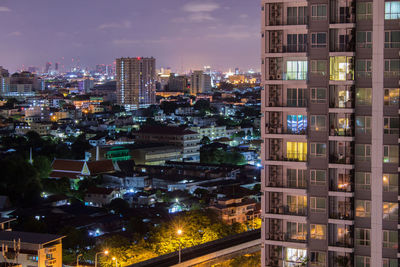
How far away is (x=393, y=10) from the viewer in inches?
202

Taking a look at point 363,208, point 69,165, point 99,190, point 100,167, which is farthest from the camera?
point 69,165

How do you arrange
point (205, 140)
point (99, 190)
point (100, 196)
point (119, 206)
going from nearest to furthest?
point (119, 206) → point (100, 196) → point (99, 190) → point (205, 140)

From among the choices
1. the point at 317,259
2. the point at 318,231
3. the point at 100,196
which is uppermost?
the point at 318,231

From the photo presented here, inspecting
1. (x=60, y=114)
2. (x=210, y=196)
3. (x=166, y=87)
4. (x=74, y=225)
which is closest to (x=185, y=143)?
(x=210, y=196)

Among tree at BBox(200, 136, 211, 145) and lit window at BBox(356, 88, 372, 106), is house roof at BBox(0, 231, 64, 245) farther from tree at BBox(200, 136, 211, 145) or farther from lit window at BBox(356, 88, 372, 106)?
tree at BBox(200, 136, 211, 145)

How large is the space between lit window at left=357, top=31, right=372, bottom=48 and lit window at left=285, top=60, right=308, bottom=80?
0.48 meters

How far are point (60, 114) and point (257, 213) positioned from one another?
1105 inches

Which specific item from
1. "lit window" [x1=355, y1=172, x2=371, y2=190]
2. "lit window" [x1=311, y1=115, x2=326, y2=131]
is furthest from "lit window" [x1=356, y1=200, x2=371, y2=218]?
"lit window" [x1=311, y1=115, x2=326, y2=131]

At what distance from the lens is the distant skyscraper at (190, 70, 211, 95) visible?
6456 centimetres

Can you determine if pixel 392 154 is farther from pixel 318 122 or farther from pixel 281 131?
pixel 281 131

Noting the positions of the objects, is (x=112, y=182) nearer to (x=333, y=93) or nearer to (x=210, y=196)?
(x=210, y=196)

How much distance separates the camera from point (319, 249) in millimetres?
5289

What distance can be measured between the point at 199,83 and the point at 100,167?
47.6 m

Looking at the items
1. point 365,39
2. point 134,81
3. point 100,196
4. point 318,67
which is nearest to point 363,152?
point 318,67
